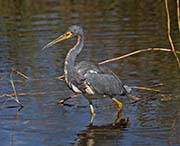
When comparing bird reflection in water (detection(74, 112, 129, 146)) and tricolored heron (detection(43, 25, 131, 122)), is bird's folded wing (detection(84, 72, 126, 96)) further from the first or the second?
bird reflection in water (detection(74, 112, 129, 146))

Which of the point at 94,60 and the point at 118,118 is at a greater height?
the point at 94,60

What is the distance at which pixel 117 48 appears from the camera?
14.9 meters

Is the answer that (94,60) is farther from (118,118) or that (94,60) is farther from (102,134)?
(102,134)

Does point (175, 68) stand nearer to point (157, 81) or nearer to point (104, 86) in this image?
point (157, 81)

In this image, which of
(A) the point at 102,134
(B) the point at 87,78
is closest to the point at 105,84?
(B) the point at 87,78

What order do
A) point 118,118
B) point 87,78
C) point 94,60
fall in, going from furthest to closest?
point 94,60 < point 118,118 < point 87,78

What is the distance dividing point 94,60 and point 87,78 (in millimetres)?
4115

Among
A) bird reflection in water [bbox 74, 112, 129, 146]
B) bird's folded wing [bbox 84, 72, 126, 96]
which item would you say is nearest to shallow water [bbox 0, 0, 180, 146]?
bird reflection in water [bbox 74, 112, 129, 146]

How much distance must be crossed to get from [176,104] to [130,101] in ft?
2.46

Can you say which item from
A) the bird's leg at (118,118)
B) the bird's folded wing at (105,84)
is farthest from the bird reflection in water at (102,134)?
the bird's folded wing at (105,84)

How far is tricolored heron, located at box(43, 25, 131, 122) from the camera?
9.62 meters

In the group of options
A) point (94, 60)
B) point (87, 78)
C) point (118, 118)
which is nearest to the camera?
point (87, 78)

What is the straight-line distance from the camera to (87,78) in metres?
9.64

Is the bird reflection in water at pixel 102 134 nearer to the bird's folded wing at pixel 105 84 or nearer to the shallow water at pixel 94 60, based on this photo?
the shallow water at pixel 94 60
